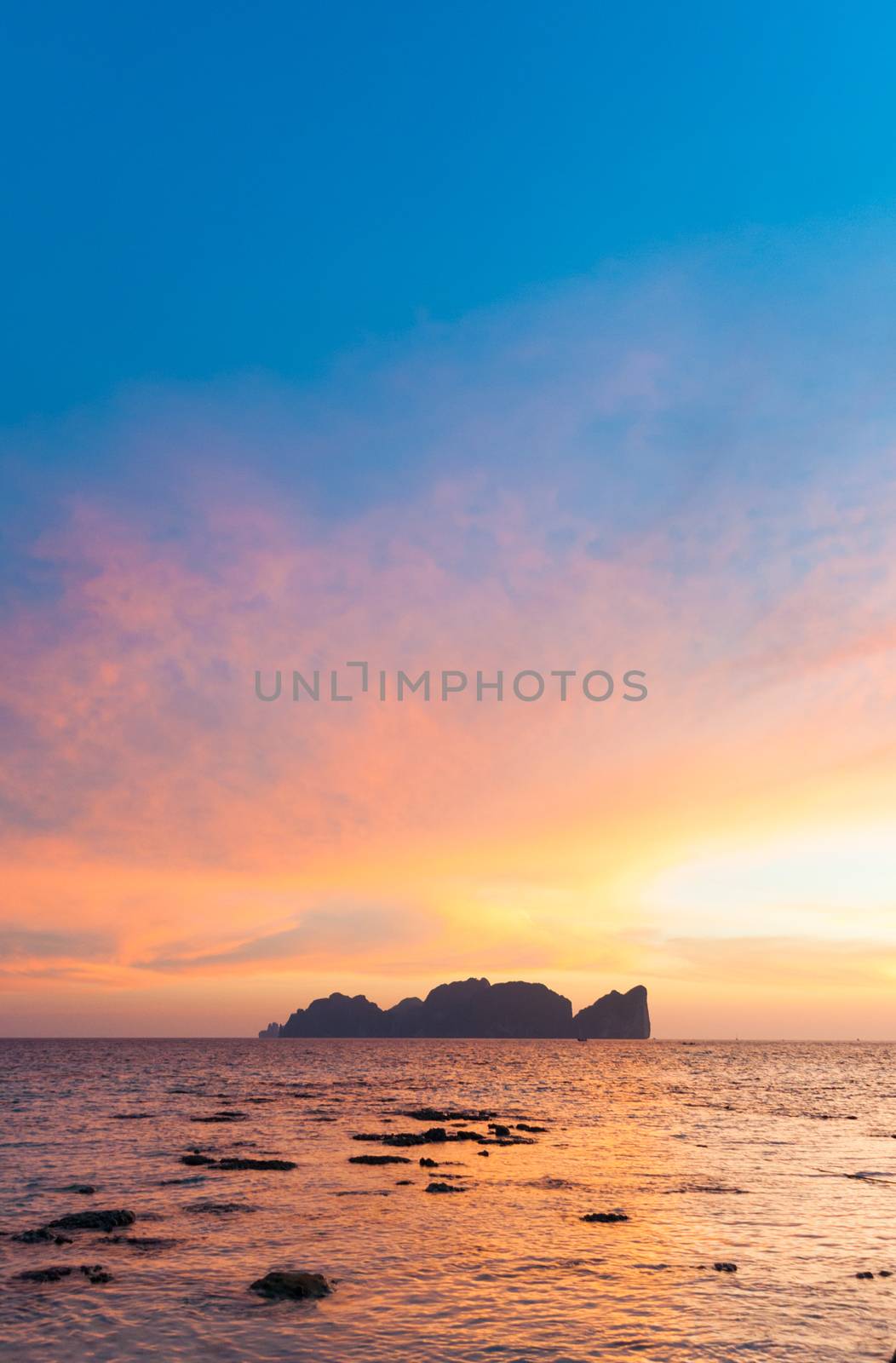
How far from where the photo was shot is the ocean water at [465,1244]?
18.3 meters

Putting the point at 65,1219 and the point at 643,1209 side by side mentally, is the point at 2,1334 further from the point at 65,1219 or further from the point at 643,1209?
the point at 643,1209

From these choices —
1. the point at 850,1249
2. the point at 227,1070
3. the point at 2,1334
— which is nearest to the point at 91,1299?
the point at 2,1334

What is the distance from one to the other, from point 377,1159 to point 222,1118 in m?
22.1

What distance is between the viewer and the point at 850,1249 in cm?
2591

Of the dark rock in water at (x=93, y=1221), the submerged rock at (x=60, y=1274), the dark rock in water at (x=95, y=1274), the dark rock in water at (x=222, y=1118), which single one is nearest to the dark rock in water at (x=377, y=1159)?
the dark rock in water at (x=93, y=1221)

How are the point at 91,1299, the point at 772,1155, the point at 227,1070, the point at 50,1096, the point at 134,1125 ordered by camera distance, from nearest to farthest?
the point at 91,1299 → the point at 772,1155 → the point at 134,1125 → the point at 50,1096 → the point at 227,1070

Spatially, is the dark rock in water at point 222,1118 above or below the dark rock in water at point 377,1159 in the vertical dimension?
below

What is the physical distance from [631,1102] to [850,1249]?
55637 millimetres

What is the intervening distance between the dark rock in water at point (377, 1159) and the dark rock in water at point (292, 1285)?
20.2 metres

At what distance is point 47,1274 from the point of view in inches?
874

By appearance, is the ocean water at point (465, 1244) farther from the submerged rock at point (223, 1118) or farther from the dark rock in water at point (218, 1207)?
the submerged rock at point (223, 1118)

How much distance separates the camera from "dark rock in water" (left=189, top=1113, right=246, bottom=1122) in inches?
2287

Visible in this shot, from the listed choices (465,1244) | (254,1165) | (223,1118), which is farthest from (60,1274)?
(223,1118)

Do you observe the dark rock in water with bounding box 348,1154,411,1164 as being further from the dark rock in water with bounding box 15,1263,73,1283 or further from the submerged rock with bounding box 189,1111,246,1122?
the dark rock in water with bounding box 15,1263,73,1283
